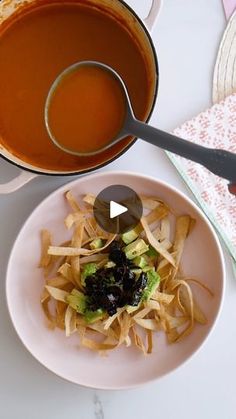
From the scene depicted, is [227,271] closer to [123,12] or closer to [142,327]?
[142,327]

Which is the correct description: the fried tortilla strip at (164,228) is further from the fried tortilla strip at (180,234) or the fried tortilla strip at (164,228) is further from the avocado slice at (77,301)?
the avocado slice at (77,301)

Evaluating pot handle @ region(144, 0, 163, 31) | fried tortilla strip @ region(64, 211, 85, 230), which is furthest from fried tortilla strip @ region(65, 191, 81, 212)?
pot handle @ region(144, 0, 163, 31)

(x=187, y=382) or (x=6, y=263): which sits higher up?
(x=6, y=263)

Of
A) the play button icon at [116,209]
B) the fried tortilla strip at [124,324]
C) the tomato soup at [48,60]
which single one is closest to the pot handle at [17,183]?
the tomato soup at [48,60]

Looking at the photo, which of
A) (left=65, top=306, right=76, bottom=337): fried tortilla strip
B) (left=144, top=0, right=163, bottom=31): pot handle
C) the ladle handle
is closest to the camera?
the ladle handle

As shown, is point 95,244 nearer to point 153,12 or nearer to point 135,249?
point 135,249

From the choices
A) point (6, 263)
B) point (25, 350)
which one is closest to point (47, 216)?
point (6, 263)

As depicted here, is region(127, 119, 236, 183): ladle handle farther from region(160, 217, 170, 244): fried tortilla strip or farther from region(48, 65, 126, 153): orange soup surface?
region(160, 217, 170, 244): fried tortilla strip
